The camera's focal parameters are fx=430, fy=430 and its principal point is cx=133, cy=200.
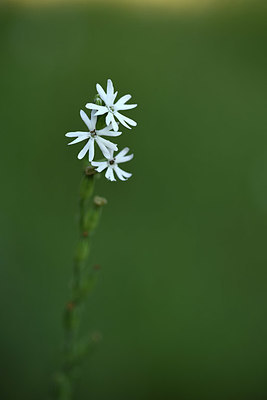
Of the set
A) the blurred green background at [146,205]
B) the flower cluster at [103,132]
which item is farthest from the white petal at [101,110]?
the blurred green background at [146,205]

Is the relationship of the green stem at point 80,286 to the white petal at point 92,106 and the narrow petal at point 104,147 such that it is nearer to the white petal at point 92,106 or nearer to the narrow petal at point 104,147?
the narrow petal at point 104,147

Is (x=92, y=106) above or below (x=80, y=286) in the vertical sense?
above

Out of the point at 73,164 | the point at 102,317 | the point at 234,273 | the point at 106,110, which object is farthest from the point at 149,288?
the point at 106,110

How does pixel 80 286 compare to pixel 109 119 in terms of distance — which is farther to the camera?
pixel 80 286

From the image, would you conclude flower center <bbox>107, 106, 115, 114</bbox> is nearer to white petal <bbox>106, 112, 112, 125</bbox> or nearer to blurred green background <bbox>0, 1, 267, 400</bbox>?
white petal <bbox>106, 112, 112, 125</bbox>

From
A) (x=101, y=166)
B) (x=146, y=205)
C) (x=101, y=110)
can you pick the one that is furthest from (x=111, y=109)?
(x=146, y=205)

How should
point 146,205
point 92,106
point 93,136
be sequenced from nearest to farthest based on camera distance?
point 92,106 < point 93,136 < point 146,205

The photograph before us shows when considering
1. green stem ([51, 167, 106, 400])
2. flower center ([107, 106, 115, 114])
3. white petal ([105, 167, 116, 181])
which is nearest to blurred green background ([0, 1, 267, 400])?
green stem ([51, 167, 106, 400])

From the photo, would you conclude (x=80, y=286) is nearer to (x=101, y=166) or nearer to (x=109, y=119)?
(x=101, y=166)

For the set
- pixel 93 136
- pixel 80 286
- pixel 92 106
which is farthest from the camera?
pixel 80 286
